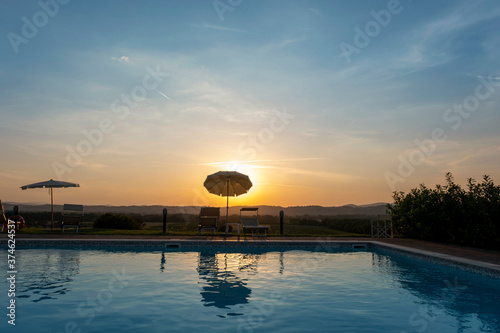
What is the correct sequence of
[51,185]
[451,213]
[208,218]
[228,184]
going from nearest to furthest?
1. [451,213]
2. [208,218]
3. [228,184]
4. [51,185]

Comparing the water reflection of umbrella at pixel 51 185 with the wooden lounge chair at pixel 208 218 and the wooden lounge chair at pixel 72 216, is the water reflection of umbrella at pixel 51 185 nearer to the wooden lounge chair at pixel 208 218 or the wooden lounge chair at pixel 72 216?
the wooden lounge chair at pixel 72 216

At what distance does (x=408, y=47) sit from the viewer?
13.5m

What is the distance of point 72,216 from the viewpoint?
16.3m

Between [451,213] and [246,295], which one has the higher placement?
[451,213]

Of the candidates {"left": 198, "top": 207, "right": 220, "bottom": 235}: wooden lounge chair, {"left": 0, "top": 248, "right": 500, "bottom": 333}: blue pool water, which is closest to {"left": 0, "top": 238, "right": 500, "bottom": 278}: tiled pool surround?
{"left": 0, "top": 248, "right": 500, "bottom": 333}: blue pool water

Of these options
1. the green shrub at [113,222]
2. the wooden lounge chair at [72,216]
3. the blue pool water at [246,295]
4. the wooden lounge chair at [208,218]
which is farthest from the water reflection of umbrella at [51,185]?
the blue pool water at [246,295]

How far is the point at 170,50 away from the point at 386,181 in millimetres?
10268

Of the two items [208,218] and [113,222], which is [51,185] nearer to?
[113,222]

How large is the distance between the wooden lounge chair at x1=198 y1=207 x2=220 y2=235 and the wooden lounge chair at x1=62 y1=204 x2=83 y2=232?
5.60 meters

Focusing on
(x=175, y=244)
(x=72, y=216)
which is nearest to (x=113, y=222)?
(x=72, y=216)

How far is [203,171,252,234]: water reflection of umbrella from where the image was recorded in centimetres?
1603

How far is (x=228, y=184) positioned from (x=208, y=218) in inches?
68.0

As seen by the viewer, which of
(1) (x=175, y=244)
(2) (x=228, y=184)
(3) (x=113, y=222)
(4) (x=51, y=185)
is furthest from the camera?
(3) (x=113, y=222)

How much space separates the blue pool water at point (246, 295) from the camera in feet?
17.7
